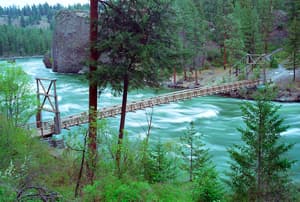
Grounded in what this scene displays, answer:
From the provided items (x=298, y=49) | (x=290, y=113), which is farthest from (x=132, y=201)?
(x=298, y=49)

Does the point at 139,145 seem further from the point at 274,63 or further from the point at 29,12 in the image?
the point at 29,12

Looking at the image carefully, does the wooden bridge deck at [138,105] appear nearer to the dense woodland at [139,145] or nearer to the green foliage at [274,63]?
the dense woodland at [139,145]

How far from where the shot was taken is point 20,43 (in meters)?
95.1

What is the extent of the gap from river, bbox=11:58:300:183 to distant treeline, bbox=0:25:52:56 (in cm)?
6260

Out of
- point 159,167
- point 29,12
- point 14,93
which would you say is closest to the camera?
point 159,167

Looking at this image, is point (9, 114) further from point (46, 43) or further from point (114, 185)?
point (46, 43)

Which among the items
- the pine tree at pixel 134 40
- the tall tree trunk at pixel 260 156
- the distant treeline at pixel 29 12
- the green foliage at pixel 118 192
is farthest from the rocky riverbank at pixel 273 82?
the distant treeline at pixel 29 12

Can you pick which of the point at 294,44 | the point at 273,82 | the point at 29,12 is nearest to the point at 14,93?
the point at 273,82

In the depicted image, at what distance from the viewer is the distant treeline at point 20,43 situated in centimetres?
9281

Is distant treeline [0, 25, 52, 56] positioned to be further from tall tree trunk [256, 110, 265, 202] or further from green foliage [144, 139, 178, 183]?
tall tree trunk [256, 110, 265, 202]

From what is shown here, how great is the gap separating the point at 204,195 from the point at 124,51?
15.0ft

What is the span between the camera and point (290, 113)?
27.4 m

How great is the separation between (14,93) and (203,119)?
14.7m

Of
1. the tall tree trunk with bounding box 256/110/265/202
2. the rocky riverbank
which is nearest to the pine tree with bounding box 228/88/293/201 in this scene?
the tall tree trunk with bounding box 256/110/265/202
